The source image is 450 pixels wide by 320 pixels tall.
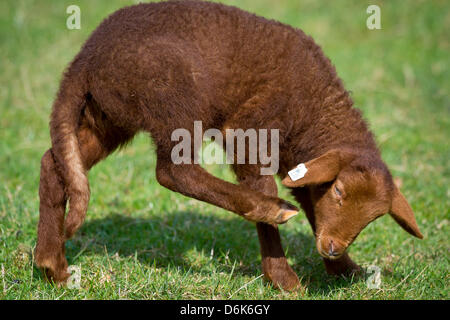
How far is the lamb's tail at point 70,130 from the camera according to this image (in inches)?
169

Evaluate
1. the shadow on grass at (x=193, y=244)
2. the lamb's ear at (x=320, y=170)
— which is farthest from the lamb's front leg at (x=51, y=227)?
the lamb's ear at (x=320, y=170)

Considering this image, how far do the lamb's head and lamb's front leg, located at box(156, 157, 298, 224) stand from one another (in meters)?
0.20

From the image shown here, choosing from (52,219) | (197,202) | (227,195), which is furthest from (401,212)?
(52,219)

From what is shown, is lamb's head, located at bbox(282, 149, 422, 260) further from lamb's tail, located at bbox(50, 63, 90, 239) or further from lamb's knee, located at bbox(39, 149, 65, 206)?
lamb's knee, located at bbox(39, 149, 65, 206)

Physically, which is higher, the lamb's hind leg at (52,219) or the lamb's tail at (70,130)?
the lamb's tail at (70,130)

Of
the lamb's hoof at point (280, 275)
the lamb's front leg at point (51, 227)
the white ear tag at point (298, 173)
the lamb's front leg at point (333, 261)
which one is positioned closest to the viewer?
the white ear tag at point (298, 173)

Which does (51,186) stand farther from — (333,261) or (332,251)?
(333,261)

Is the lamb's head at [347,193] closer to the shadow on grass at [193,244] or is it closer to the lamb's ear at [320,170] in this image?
the lamb's ear at [320,170]

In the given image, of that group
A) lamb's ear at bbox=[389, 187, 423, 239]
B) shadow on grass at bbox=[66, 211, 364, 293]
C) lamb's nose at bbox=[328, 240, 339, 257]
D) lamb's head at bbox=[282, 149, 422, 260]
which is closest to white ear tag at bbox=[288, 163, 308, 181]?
lamb's head at bbox=[282, 149, 422, 260]

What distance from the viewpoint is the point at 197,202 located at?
6324 mm

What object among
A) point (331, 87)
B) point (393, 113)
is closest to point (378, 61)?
point (393, 113)

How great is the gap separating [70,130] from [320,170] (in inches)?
73.7

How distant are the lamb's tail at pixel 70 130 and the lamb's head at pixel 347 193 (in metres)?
1.52

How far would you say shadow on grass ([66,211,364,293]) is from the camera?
5.02 metres
